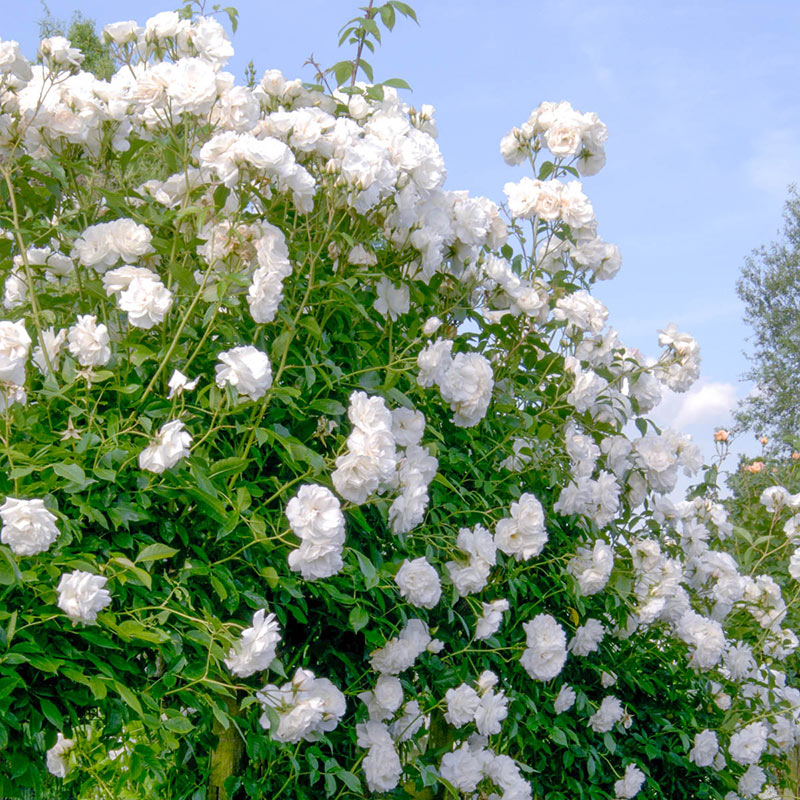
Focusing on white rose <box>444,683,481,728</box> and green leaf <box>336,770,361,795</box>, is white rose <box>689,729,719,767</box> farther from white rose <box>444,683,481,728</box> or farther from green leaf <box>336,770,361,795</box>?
green leaf <box>336,770,361,795</box>

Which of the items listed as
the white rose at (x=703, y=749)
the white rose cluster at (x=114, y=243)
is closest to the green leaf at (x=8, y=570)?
the white rose cluster at (x=114, y=243)

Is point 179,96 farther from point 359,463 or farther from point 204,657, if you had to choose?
point 204,657

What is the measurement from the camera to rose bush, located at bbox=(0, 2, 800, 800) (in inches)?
81.8

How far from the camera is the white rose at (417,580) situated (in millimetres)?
2408

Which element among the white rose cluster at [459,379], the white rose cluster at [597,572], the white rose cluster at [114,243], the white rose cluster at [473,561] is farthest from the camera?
the white rose cluster at [597,572]

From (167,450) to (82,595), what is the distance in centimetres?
32

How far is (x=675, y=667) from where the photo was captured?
12.0 feet

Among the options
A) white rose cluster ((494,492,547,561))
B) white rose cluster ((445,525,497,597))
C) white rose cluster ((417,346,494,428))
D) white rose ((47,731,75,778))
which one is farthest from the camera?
white rose ((47,731,75,778))

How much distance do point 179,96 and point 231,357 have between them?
662 millimetres

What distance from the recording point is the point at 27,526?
189 centimetres

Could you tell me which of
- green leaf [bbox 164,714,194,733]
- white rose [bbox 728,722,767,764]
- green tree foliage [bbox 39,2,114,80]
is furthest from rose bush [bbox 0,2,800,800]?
green tree foliage [bbox 39,2,114,80]

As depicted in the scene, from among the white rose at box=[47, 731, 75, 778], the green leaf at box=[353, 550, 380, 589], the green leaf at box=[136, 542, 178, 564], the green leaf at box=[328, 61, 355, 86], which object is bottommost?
the white rose at box=[47, 731, 75, 778]

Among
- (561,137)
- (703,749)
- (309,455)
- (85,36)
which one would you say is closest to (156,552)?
(309,455)

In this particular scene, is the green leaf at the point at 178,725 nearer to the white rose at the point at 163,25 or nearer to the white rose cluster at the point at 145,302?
the white rose cluster at the point at 145,302
